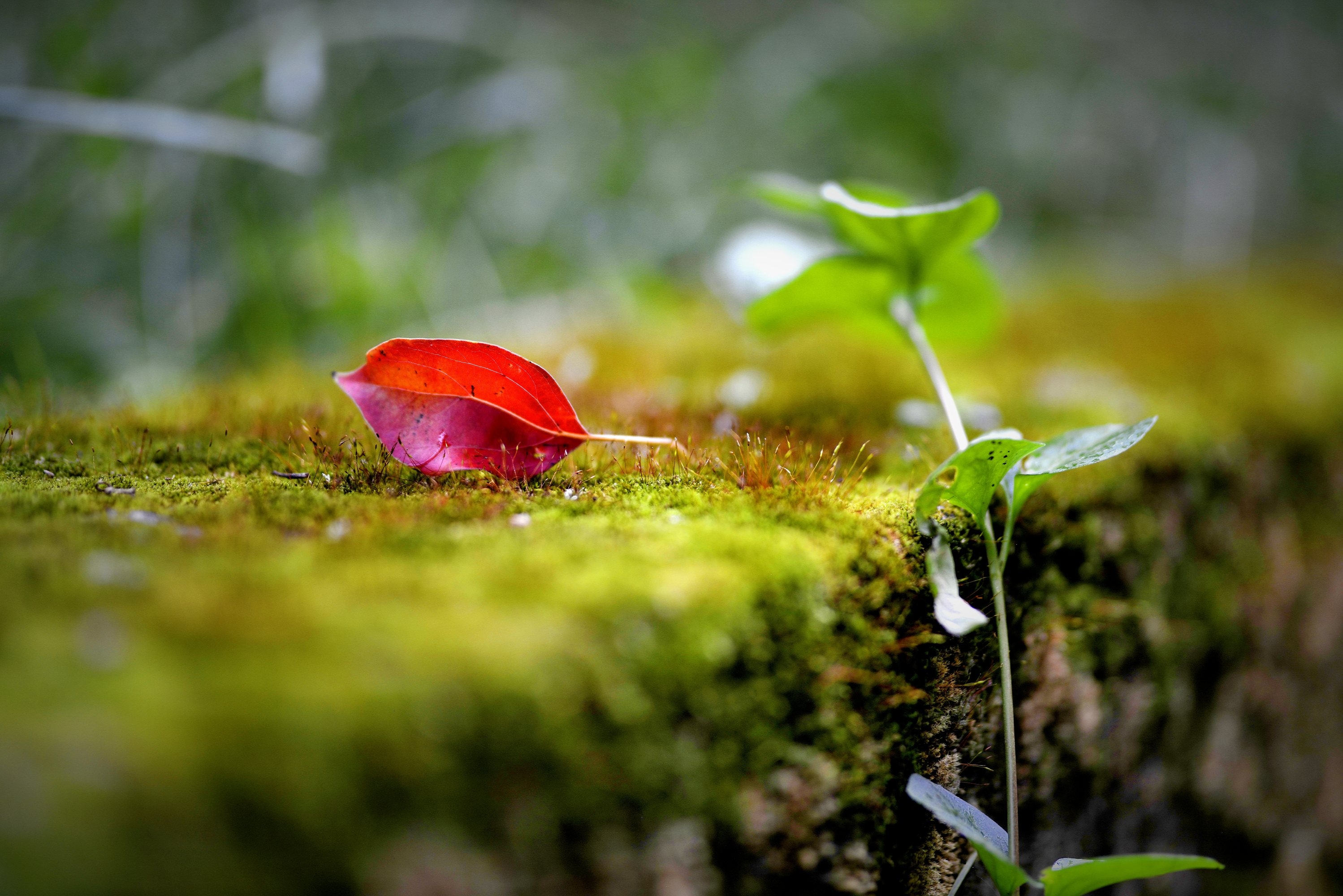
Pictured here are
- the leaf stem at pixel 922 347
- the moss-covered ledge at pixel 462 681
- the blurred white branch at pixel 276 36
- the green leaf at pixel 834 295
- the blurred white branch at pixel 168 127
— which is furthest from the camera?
the blurred white branch at pixel 276 36

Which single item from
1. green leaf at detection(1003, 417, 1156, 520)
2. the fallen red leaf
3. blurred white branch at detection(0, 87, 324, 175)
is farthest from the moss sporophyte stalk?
blurred white branch at detection(0, 87, 324, 175)

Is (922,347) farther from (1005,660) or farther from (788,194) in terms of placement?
(1005,660)

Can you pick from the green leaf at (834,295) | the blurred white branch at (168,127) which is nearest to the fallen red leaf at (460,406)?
the green leaf at (834,295)

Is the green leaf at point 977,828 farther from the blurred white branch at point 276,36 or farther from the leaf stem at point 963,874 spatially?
the blurred white branch at point 276,36

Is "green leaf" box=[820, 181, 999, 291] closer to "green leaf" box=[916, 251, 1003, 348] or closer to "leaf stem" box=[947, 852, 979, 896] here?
"green leaf" box=[916, 251, 1003, 348]

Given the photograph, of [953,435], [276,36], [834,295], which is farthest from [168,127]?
[953,435]

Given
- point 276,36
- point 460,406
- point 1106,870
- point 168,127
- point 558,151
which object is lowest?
point 1106,870

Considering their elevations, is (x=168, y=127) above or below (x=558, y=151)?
above
